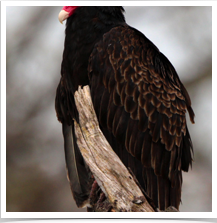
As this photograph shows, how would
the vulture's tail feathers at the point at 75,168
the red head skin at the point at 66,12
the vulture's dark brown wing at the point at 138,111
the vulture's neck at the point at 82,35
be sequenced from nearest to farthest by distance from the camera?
the vulture's dark brown wing at the point at 138,111 < the vulture's neck at the point at 82,35 < the red head skin at the point at 66,12 < the vulture's tail feathers at the point at 75,168

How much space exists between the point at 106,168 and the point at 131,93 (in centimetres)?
121

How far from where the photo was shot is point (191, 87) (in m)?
8.48

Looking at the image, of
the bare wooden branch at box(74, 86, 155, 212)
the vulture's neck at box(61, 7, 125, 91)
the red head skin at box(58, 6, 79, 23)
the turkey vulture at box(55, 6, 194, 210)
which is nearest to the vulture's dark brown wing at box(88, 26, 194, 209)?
A: the turkey vulture at box(55, 6, 194, 210)

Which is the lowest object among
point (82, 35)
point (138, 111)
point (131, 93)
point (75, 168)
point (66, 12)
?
point (75, 168)

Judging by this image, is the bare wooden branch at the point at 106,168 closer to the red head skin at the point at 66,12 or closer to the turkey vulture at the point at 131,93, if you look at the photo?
the turkey vulture at the point at 131,93

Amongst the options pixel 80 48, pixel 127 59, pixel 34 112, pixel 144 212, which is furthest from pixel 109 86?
pixel 34 112

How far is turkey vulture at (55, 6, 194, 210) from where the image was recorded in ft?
12.1

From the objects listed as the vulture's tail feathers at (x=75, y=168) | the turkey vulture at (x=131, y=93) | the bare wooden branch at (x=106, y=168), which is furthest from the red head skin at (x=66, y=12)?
the vulture's tail feathers at (x=75, y=168)

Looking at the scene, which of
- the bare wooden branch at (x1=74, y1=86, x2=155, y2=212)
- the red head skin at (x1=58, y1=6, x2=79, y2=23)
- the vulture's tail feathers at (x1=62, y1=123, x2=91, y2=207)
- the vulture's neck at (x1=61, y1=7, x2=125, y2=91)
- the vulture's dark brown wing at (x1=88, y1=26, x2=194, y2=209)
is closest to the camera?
the bare wooden branch at (x1=74, y1=86, x2=155, y2=212)

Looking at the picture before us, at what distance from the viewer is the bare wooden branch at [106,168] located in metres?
2.61

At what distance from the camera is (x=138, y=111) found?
12.2 ft

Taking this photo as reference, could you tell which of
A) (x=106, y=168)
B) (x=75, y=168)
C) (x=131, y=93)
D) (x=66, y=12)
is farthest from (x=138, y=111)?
(x=66, y=12)

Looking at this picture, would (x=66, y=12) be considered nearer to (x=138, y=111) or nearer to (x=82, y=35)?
(x=82, y=35)

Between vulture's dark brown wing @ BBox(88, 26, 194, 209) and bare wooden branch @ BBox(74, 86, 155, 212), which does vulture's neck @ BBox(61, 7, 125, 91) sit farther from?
bare wooden branch @ BBox(74, 86, 155, 212)
